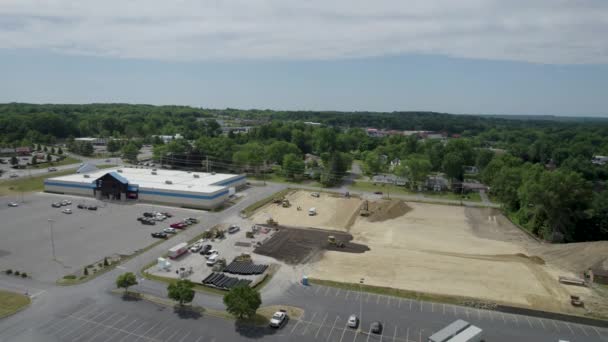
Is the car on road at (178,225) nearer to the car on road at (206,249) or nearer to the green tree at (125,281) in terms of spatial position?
the car on road at (206,249)

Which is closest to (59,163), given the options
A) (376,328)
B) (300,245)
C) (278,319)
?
(300,245)

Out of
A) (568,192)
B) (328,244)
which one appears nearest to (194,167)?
(328,244)

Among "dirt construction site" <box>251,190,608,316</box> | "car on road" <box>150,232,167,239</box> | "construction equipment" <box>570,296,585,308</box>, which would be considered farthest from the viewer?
"car on road" <box>150,232,167,239</box>

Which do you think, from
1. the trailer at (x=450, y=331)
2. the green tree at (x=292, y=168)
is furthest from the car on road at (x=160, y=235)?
the green tree at (x=292, y=168)

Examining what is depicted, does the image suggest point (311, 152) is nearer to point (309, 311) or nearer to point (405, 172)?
point (405, 172)

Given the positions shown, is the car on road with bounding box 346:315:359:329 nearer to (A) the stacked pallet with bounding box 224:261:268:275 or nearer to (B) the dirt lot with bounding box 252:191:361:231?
(A) the stacked pallet with bounding box 224:261:268:275

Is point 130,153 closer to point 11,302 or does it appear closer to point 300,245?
point 300,245

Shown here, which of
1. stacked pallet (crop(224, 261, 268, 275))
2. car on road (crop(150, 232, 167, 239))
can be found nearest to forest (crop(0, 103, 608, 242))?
stacked pallet (crop(224, 261, 268, 275))
